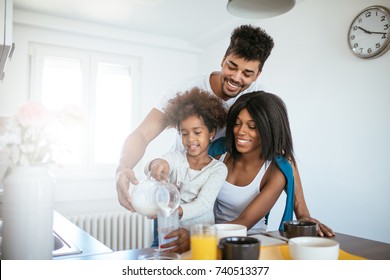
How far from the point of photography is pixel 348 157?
159 cm

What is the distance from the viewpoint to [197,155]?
105cm

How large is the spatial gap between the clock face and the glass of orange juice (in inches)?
47.4

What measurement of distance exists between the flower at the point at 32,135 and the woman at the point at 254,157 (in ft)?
1.79

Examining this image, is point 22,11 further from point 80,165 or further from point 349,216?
point 349,216

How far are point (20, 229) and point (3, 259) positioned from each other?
0.29 feet

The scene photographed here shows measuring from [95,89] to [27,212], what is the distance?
3.62ft

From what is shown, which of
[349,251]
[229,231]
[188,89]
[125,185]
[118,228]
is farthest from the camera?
[118,228]

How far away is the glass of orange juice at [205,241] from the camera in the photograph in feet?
2.06

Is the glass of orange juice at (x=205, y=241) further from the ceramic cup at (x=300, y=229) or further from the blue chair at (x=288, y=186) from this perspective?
the blue chair at (x=288, y=186)

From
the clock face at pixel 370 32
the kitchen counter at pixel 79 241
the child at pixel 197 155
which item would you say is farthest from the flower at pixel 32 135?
the clock face at pixel 370 32

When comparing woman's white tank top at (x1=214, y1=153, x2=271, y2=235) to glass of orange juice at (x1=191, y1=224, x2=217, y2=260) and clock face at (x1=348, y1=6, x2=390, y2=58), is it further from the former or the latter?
clock face at (x1=348, y1=6, x2=390, y2=58)

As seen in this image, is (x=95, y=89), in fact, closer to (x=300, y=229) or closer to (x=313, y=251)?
(x=300, y=229)

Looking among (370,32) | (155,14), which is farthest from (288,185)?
(155,14)

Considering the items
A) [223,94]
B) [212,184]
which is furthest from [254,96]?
[212,184]
